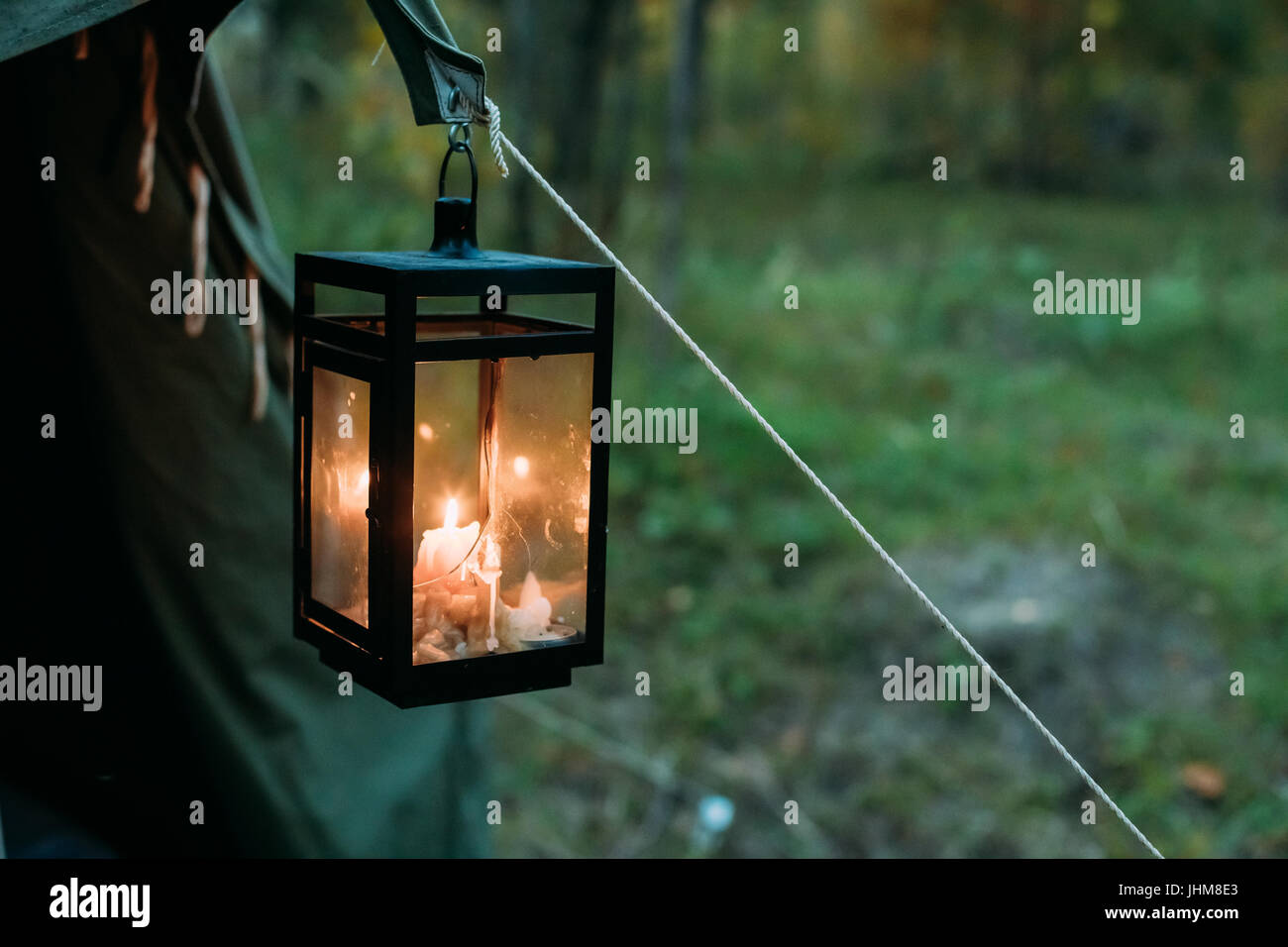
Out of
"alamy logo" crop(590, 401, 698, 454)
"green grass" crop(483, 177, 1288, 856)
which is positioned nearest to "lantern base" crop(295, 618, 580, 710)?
"green grass" crop(483, 177, 1288, 856)

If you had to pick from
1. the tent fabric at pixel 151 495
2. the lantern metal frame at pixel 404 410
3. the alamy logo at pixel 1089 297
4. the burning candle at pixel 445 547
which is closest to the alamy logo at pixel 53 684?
the tent fabric at pixel 151 495

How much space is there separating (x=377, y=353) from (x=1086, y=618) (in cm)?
445

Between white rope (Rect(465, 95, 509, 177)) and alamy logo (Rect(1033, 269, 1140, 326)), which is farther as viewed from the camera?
alamy logo (Rect(1033, 269, 1140, 326))

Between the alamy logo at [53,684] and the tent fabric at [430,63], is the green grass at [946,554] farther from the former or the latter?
the tent fabric at [430,63]

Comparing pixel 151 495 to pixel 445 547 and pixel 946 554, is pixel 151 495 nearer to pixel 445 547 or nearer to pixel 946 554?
pixel 445 547

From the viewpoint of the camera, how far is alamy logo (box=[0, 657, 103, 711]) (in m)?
2.61

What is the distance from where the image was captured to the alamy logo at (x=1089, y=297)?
28.5 feet

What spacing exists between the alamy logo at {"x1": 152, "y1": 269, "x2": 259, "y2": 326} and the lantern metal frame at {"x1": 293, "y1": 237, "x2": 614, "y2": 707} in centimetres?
72

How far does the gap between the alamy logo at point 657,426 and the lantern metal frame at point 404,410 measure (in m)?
4.85

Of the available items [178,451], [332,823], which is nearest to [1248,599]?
[332,823]

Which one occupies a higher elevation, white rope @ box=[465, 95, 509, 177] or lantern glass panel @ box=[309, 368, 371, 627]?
white rope @ box=[465, 95, 509, 177]

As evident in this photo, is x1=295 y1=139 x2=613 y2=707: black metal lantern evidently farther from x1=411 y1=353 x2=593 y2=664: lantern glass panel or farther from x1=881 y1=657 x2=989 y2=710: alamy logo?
x1=881 y1=657 x2=989 y2=710: alamy logo
